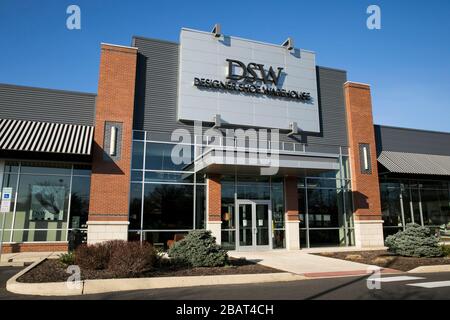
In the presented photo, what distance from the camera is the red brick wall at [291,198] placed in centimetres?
2069

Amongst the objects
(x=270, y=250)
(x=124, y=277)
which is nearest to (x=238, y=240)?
(x=270, y=250)

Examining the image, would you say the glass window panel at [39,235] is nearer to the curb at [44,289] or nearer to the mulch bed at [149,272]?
the mulch bed at [149,272]

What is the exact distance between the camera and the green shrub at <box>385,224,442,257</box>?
52.4ft

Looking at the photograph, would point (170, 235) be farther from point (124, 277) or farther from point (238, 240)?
point (124, 277)

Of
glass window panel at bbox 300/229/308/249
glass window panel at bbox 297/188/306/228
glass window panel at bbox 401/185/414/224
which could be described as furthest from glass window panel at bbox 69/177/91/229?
glass window panel at bbox 401/185/414/224

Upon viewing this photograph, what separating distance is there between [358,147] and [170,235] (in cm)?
1281

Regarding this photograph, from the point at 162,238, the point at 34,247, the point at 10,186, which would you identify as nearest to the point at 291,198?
the point at 162,238

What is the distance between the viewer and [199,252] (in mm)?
12844

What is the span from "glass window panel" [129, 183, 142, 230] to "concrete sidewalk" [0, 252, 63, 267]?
12.2ft

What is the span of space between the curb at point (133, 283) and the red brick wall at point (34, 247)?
5998 millimetres

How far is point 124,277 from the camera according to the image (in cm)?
1062

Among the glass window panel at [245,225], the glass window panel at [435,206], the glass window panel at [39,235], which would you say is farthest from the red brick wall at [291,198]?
the glass window panel at [39,235]

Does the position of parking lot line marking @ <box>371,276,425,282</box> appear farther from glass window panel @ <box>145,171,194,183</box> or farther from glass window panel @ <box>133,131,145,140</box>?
glass window panel @ <box>133,131,145,140</box>
